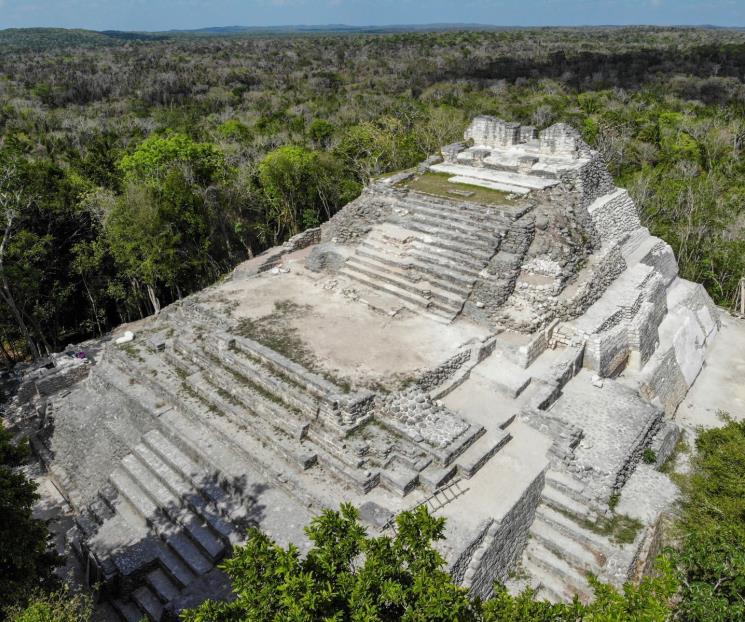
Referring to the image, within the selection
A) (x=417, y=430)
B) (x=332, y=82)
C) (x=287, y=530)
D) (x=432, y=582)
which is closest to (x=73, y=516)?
(x=287, y=530)

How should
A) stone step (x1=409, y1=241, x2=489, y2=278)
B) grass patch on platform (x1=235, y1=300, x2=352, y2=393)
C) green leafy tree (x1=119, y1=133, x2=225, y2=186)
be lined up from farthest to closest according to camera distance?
green leafy tree (x1=119, y1=133, x2=225, y2=186) < stone step (x1=409, y1=241, x2=489, y2=278) < grass patch on platform (x1=235, y1=300, x2=352, y2=393)

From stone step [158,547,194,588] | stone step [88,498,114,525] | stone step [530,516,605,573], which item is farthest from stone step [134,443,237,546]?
stone step [530,516,605,573]

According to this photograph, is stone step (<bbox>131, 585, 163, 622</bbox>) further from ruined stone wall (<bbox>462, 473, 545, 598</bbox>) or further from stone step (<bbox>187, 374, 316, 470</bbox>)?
ruined stone wall (<bbox>462, 473, 545, 598</bbox>)

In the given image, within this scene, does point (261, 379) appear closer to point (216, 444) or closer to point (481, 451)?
point (216, 444)

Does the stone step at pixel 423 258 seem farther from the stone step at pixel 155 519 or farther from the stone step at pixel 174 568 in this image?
the stone step at pixel 174 568

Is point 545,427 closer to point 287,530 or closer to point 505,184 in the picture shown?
point 287,530

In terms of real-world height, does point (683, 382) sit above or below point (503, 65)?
below
